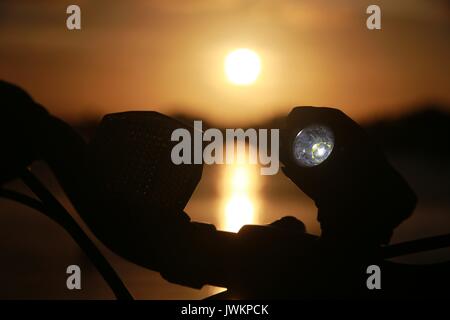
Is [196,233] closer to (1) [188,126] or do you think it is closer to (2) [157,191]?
(2) [157,191]

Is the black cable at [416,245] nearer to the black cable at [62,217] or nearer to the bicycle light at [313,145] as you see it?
the bicycle light at [313,145]

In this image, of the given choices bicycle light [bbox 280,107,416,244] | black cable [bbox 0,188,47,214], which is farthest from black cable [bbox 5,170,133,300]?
bicycle light [bbox 280,107,416,244]

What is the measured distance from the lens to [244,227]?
5.72 feet

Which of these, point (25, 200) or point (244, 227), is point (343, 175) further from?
point (25, 200)

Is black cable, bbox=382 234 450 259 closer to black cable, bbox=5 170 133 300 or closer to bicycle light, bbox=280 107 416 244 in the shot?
bicycle light, bbox=280 107 416 244

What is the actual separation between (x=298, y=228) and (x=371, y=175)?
0.21 m

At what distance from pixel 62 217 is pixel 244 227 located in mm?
362

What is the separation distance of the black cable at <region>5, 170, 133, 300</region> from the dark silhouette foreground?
0.03m

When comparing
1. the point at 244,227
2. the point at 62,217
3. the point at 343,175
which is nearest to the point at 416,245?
the point at 343,175

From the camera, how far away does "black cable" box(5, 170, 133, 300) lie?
155 centimetres

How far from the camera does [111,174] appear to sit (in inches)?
63.6

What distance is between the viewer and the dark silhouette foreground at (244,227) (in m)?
1.58

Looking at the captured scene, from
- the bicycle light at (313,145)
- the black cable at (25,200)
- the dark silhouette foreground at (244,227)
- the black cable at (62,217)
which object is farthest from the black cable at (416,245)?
the black cable at (25,200)
